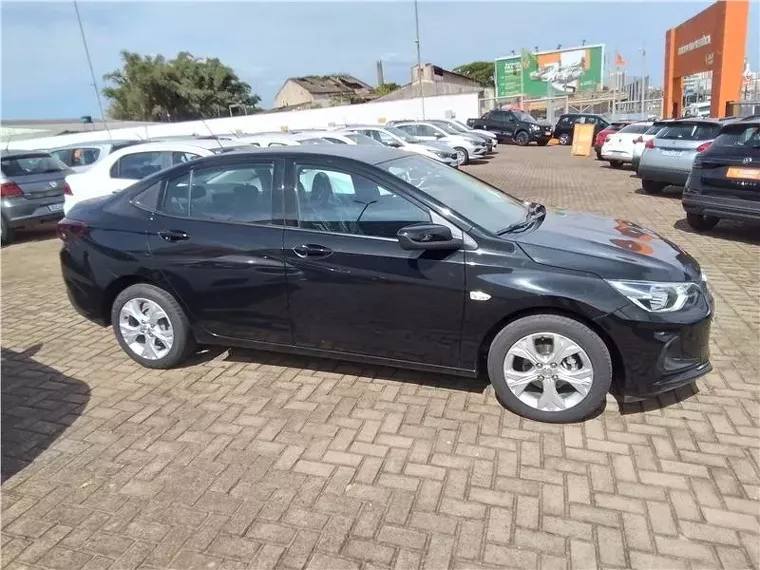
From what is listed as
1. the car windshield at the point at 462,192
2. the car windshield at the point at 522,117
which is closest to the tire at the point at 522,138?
the car windshield at the point at 522,117

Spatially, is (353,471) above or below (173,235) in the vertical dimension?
below

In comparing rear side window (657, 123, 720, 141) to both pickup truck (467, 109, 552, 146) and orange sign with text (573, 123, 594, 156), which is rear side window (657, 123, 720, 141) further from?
pickup truck (467, 109, 552, 146)

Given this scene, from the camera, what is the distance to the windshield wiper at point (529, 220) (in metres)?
3.46

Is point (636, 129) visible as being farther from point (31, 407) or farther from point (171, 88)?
point (171, 88)

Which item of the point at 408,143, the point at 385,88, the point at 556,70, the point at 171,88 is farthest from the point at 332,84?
the point at 408,143

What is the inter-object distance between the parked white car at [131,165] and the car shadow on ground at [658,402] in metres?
5.97

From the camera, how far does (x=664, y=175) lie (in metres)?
10.5

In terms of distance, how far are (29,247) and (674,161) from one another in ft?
37.5

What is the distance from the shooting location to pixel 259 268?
144 inches

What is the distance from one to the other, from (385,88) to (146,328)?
221ft

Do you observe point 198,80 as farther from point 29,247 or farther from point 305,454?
point 305,454

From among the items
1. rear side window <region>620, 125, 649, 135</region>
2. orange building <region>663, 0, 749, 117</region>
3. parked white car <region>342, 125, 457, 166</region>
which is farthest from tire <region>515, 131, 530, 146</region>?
parked white car <region>342, 125, 457, 166</region>

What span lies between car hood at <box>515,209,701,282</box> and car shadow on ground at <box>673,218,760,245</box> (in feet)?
14.8

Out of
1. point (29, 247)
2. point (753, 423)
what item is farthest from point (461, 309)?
point (29, 247)
